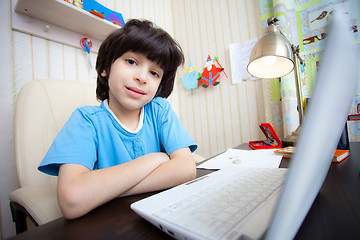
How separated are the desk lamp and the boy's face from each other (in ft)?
1.70

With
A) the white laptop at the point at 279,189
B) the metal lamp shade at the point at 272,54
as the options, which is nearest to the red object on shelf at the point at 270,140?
the metal lamp shade at the point at 272,54

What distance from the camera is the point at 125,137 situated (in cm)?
61

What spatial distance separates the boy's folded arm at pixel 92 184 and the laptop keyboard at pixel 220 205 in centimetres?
15

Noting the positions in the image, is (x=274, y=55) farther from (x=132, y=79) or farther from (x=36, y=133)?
(x=36, y=133)

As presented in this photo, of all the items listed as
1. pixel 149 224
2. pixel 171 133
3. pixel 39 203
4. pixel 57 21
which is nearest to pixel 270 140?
pixel 171 133

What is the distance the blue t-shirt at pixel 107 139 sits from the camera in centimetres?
43

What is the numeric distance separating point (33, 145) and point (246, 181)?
708 mm

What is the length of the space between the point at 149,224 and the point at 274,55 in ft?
2.60

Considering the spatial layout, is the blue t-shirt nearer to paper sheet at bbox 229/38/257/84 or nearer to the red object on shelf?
the red object on shelf

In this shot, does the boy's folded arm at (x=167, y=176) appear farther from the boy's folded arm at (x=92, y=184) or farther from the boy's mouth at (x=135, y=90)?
the boy's mouth at (x=135, y=90)

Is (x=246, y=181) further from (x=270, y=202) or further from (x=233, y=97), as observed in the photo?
(x=233, y=97)

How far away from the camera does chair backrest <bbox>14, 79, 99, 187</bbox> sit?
576 mm

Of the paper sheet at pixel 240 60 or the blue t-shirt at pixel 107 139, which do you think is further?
the paper sheet at pixel 240 60

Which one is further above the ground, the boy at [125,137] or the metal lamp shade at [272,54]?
the metal lamp shade at [272,54]
